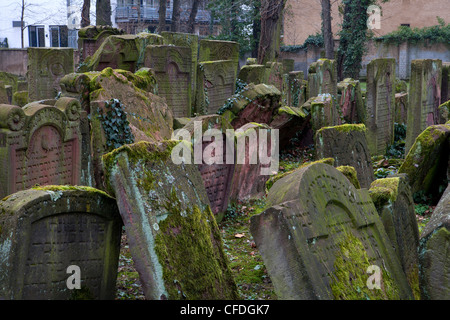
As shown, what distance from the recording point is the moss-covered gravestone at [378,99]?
484 inches

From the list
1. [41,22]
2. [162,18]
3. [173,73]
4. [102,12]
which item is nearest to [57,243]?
[173,73]

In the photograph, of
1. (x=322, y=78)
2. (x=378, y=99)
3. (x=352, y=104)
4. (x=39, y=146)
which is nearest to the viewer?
(x=39, y=146)

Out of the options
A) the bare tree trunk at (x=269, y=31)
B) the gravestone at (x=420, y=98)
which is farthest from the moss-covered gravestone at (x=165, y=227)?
the bare tree trunk at (x=269, y=31)

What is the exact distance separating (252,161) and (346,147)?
1.40 meters

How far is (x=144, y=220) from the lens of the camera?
13.8 ft

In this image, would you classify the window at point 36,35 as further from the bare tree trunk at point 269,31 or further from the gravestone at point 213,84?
the gravestone at point 213,84

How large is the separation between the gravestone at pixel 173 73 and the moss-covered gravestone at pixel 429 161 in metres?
4.80

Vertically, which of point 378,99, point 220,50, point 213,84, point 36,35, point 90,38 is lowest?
point 378,99

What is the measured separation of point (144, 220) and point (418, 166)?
5.04 metres

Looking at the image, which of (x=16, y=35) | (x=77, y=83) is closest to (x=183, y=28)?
(x=16, y=35)

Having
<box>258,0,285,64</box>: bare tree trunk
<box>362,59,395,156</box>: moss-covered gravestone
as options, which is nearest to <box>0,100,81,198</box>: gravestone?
<box>362,59,395,156</box>: moss-covered gravestone

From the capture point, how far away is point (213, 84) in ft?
40.9

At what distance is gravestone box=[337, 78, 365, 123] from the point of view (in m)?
13.8

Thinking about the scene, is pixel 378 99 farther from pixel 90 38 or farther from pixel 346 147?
pixel 90 38
